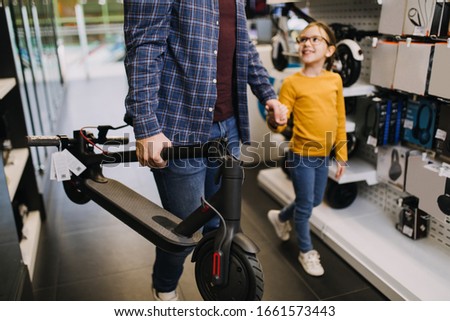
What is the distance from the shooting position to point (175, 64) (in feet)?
4.57


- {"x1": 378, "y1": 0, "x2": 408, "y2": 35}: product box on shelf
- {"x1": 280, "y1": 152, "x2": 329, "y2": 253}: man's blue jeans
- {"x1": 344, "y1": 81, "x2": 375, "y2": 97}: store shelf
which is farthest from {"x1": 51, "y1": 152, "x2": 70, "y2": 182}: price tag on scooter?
{"x1": 378, "y1": 0, "x2": 408, "y2": 35}: product box on shelf

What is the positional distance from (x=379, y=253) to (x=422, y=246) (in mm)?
266

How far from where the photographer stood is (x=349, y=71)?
2439mm

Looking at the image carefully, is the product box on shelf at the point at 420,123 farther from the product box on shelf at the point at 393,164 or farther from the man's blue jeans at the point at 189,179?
the man's blue jeans at the point at 189,179

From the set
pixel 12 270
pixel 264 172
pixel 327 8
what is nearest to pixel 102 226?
pixel 12 270

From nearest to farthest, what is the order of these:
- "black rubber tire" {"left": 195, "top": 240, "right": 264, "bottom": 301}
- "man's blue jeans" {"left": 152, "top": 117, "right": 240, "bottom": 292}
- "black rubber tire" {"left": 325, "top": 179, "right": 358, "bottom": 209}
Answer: "black rubber tire" {"left": 195, "top": 240, "right": 264, "bottom": 301} < "man's blue jeans" {"left": 152, "top": 117, "right": 240, "bottom": 292} < "black rubber tire" {"left": 325, "top": 179, "right": 358, "bottom": 209}

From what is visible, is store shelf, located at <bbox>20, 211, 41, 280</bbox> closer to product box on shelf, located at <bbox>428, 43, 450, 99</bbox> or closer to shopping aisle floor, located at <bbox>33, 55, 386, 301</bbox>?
shopping aisle floor, located at <bbox>33, 55, 386, 301</bbox>

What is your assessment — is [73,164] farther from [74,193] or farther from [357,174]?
[357,174]

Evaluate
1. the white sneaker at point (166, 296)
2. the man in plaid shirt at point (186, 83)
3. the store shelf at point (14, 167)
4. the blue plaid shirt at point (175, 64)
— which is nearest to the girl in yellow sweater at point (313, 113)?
the man in plaid shirt at point (186, 83)

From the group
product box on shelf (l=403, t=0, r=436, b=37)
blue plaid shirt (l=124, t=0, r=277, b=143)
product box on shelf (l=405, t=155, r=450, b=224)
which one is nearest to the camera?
blue plaid shirt (l=124, t=0, r=277, b=143)

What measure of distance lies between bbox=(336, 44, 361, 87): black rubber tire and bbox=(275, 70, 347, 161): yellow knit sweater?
0.33 meters

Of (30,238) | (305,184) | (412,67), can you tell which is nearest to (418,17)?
(412,67)

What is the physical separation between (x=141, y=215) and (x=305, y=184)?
112cm

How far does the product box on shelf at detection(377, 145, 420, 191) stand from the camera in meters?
2.38
